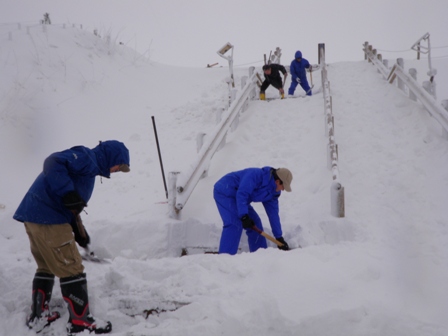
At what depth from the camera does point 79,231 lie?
129 inches

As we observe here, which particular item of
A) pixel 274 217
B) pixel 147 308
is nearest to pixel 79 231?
pixel 147 308

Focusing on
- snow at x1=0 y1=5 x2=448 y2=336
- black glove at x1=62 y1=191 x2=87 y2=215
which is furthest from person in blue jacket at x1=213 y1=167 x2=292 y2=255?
black glove at x1=62 y1=191 x2=87 y2=215

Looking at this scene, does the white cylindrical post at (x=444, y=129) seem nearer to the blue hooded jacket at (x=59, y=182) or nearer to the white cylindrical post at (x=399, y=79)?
the white cylindrical post at (x=399, y=79)

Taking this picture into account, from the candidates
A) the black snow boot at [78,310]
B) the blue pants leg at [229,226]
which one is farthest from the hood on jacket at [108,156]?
the blue pants leg at [229,226]

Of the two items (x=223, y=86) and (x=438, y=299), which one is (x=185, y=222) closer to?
(x=438, y=299)

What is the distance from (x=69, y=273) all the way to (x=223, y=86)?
10925 mm

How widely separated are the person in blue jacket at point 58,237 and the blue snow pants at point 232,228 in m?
1.98

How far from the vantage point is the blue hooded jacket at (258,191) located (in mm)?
4418

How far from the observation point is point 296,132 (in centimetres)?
745

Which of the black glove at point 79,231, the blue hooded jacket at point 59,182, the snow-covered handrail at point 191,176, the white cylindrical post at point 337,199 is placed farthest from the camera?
the snow-covered handrail at point 191,176

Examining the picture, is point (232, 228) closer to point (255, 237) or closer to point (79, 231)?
point (255, 237)

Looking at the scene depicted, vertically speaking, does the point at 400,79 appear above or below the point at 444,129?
above

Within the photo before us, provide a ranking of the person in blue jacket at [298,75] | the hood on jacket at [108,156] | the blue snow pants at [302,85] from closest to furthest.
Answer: the hood on jacket at [108,156], the blue snow pants at [302,85], the person in blue jacket at [298,75]

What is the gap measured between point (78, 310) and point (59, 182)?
0.94 metres
